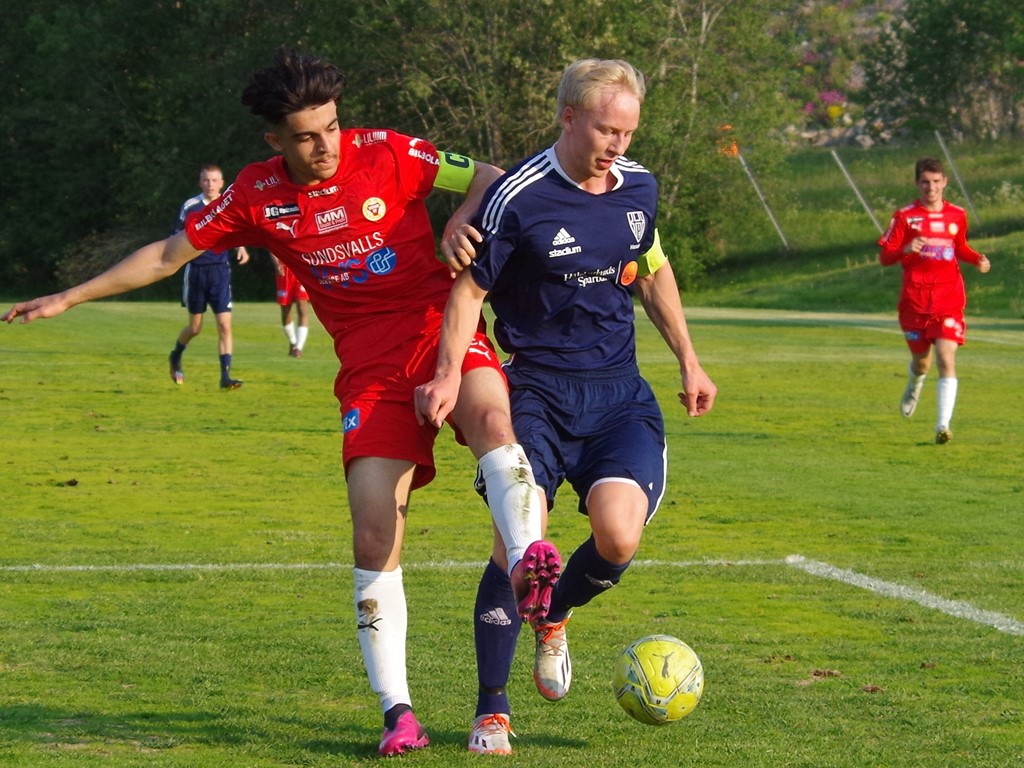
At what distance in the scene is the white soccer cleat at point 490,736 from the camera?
15.8 ft

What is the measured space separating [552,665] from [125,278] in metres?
1.86

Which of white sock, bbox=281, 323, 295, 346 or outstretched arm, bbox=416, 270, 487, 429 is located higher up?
outstretched arm, bbox=416, 270, 487, 429

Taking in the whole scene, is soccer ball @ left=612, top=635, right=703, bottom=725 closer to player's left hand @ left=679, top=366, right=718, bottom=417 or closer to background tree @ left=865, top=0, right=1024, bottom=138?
player's left hand @ left=679, top=366, right=718, bottom=417

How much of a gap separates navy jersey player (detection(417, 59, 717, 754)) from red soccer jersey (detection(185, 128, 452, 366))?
0.24 metres

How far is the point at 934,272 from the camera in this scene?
1410 centimetres

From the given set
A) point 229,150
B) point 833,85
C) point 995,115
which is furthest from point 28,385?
point 833,85

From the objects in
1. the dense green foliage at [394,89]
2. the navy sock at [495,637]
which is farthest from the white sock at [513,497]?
the dense green foliage at [394,89]

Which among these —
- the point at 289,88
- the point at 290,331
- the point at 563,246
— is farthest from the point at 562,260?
the point at 290,331

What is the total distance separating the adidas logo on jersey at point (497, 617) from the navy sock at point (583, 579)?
182 mm

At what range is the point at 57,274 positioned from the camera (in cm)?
5781

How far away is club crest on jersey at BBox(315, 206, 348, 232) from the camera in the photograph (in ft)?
16.9

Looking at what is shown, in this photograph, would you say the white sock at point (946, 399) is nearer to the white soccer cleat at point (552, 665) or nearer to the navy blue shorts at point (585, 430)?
the navy blue shorts at point (585, 430)

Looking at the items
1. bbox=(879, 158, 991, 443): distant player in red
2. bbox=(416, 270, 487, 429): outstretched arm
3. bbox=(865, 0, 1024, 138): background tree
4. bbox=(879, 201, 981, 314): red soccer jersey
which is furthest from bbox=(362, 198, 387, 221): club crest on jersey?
bbox=(865, 0, 1024, 138): background tree

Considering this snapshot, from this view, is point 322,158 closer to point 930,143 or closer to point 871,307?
point 871,307
